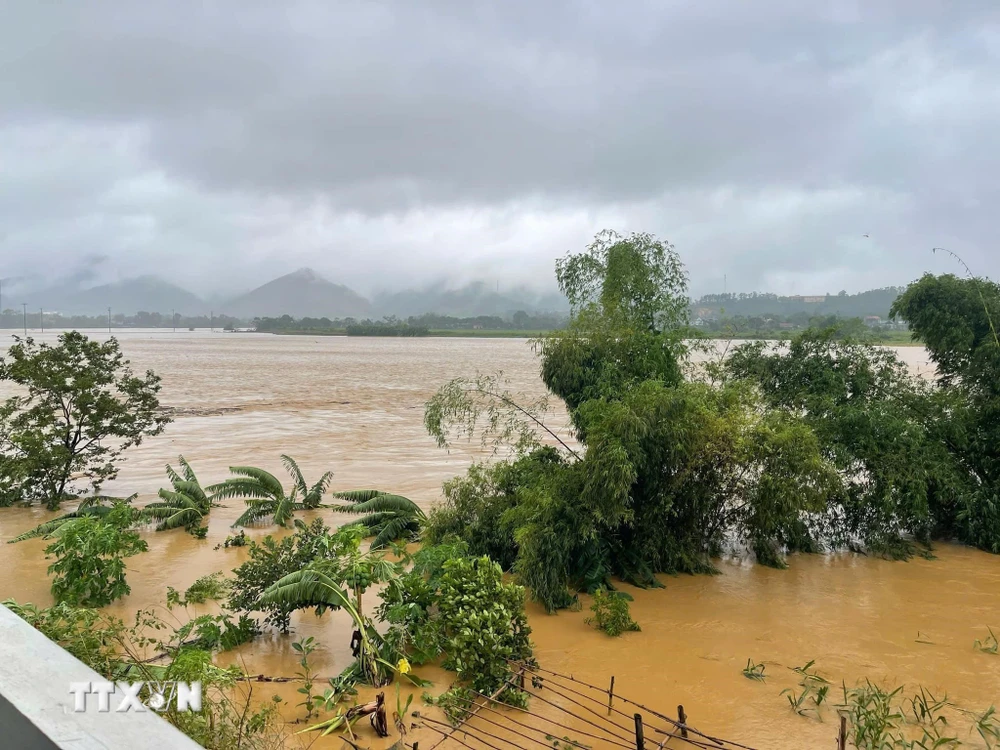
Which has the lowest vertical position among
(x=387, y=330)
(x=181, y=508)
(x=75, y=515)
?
(x=75, y=515)

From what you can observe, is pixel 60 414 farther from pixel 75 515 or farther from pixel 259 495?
A: pixel 259 495

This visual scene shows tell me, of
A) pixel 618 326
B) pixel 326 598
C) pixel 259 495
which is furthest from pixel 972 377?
pixel 259 495

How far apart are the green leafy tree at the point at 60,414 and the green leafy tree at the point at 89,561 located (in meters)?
5.06

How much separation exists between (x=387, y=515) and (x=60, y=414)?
721 centimetres

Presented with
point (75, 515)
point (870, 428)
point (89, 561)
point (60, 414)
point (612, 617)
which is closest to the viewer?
point (612, 617)

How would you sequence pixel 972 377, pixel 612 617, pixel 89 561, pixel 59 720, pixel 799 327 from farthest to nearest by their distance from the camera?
pixel 799 327 < pixel 972 377 < pixel 89 561 < pixel 612 617 < pixel 59 720

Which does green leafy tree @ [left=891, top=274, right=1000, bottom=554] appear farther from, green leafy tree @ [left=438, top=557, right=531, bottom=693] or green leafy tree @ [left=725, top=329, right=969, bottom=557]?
green leafy tree @ [left=438, top=557, right=531, bottom=693]

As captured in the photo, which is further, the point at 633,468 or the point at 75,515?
the point at 75,515

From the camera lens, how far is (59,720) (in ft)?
4.26

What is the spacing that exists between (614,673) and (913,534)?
7.43 m

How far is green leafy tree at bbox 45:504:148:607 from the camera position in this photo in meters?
7.79

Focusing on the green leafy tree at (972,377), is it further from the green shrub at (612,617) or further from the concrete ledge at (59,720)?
the concrete ledge at (59,720)

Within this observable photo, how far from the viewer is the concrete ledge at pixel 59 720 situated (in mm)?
1257

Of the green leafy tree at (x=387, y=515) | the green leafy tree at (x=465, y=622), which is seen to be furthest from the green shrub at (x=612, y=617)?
the green leafy tree at (x=387, y=515)
